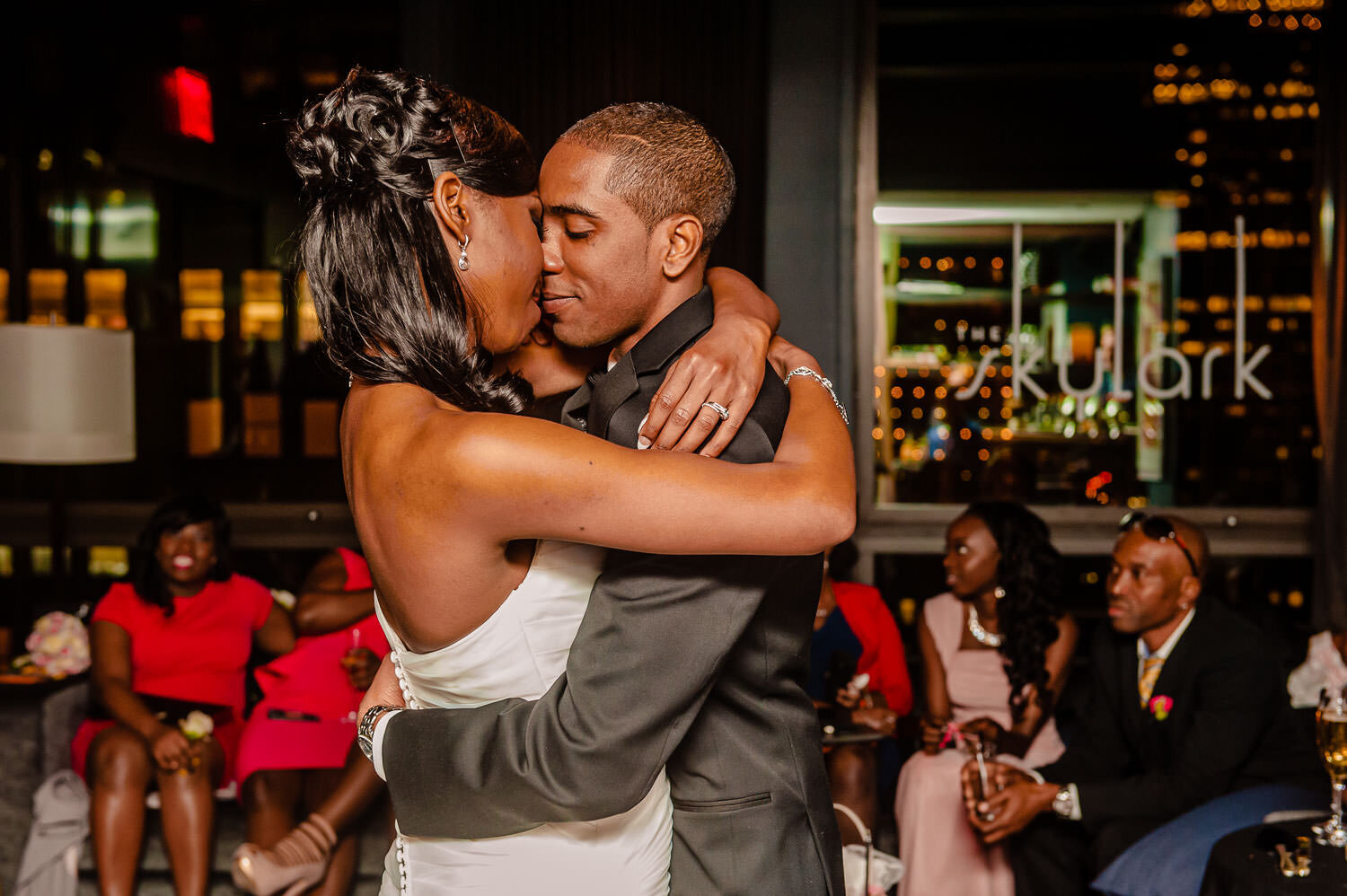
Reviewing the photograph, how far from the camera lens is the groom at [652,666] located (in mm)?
1047

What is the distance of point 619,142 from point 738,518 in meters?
0.52

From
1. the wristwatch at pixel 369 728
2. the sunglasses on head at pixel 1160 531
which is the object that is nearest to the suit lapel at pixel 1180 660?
the sunglasses on head at pixel 1160 531

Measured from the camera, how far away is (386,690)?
1384 mm

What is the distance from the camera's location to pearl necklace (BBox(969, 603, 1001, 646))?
11.6ft

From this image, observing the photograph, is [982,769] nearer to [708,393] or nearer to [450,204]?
[708,393]

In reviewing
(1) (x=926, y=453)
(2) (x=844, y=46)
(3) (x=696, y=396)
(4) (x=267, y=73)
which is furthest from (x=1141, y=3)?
(3) (x=696, y=396)

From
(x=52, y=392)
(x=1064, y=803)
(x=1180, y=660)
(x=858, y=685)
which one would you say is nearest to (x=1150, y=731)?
(x=1180, y=660)

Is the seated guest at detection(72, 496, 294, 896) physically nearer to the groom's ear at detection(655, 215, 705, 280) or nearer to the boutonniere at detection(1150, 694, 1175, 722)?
the groom's ear at detection(655, 215, 705, 280)

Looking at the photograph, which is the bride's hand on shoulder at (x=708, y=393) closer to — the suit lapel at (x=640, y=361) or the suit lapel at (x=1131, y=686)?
the suit lapel at (x=640, y=361)

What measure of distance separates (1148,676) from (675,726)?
243cm

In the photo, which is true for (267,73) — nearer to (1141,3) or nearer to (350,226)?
(1141,3)

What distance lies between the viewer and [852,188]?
420 cm

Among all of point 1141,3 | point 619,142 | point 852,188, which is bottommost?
point 619,142

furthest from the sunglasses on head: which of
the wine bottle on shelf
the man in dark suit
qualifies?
the wine bottle on shelf
